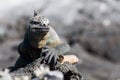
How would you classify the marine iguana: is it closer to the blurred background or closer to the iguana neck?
the iguana neck

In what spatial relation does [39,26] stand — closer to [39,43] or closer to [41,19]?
[41,19]

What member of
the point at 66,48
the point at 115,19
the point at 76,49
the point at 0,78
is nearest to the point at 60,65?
the point at 66,48

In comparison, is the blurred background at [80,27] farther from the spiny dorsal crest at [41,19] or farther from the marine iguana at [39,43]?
the spiny dorsal crest at [41,19]

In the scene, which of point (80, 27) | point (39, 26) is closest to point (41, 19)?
point (39, 26)

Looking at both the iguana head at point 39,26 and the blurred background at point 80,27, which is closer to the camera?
the iguana head at point 39,26

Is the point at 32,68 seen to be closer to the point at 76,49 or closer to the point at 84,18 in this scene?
the point at 76,49

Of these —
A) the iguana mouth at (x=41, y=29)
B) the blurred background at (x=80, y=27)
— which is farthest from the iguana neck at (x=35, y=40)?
the blurred background at (x=80, y=27)

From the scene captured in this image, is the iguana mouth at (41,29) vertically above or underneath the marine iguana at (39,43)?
above
